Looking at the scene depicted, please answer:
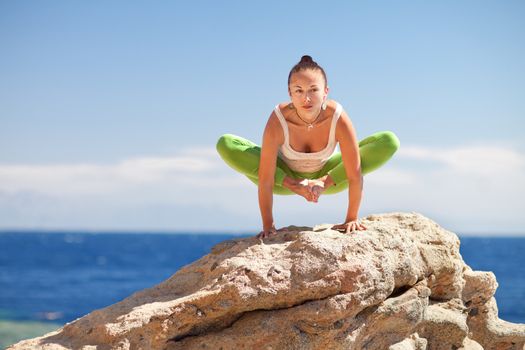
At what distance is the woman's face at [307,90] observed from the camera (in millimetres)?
4863

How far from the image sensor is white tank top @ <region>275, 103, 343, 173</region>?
5.11 metres

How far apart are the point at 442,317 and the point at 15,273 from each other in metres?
45.8

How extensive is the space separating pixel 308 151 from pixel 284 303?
1.52 m

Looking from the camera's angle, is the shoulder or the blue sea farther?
the blue sea

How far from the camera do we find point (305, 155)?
5.30m

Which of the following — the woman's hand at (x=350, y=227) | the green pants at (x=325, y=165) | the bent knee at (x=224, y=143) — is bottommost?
the woman's hand at (x=350, y=227)

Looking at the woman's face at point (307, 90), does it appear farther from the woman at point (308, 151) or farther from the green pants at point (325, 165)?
the green pants at point (325, 165)

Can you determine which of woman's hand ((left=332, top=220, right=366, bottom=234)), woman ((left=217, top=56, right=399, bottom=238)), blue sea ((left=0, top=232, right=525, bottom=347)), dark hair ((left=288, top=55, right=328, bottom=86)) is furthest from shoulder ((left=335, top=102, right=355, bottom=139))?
blue sea ((left=0, top=232, right=525, bottom=347))

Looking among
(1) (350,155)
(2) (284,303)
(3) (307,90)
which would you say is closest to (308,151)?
(1) (350,155)

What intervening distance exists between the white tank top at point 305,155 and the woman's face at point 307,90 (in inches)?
7.3

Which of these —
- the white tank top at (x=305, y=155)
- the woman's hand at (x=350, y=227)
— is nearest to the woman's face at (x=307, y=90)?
the white tank top at (x=305, y=155)

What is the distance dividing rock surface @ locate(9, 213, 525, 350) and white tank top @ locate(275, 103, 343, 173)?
75 centimetres

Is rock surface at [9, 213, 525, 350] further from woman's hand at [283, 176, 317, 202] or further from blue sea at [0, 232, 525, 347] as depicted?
blue sea at [0, 232, 525, 347]

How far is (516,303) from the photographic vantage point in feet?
99.9
